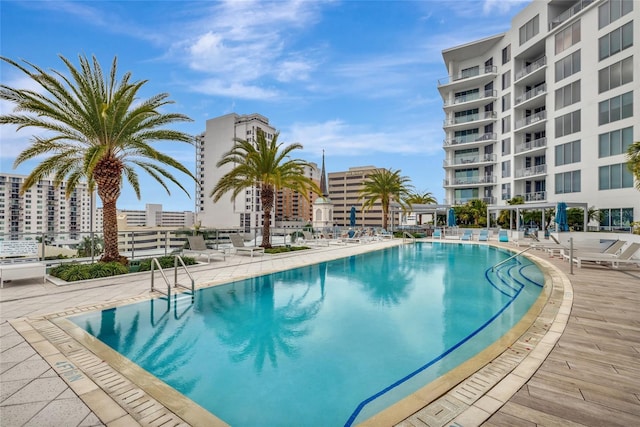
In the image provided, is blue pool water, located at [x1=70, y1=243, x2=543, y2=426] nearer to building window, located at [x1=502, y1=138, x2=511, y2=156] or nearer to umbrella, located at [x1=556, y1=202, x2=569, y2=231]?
umbrella, located at [x1=556, y1=202, x2=569, y2=231]

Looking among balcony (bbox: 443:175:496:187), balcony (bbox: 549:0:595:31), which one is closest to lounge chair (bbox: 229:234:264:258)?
balcony (bbox: 549:0:595:31)

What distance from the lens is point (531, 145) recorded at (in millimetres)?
29812

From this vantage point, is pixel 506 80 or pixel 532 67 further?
pixel 506 80

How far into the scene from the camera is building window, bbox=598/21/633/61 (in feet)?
66.8

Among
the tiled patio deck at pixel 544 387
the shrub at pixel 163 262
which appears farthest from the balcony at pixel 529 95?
the shrub at pixel 163 262

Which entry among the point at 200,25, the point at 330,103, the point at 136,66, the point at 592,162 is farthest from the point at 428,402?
the point at 330,103

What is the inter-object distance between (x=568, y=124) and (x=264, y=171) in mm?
25623

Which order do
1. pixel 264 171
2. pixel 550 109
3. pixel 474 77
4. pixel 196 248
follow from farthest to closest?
pixel 474 77 → pixel 550 109 → pixel 264 171 → pixel 196 248

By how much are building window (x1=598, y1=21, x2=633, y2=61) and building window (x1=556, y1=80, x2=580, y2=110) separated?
254 centimetres

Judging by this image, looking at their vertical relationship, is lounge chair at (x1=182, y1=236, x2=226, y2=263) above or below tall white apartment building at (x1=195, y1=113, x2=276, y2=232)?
below

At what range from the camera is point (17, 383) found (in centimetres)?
340

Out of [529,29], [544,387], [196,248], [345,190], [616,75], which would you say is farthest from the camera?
[345,190]

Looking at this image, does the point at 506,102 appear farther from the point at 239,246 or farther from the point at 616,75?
the point at 239,246

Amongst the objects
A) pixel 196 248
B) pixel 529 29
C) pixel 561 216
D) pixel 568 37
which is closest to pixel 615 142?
pixel 561 216
